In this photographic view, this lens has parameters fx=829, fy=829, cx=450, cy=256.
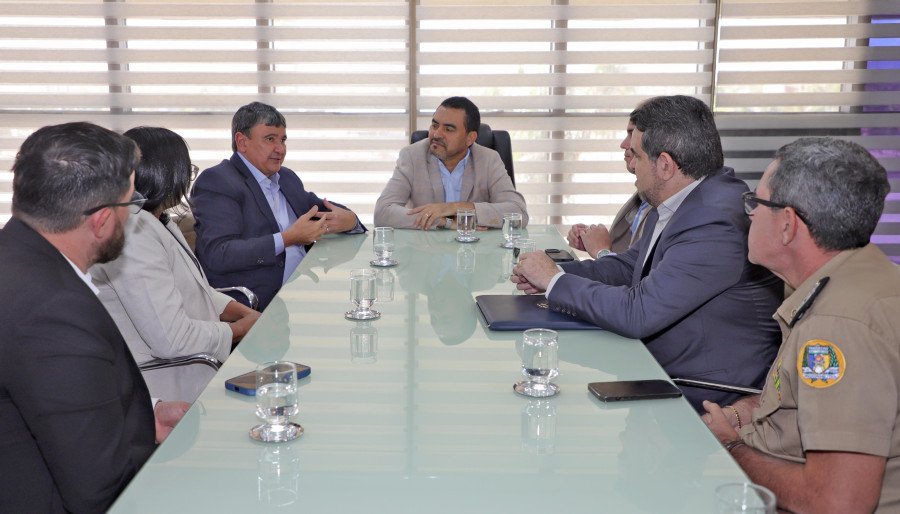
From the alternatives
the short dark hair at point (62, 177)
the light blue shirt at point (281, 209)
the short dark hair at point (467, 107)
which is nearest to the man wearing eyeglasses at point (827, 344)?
the short dark hair at point (62, 177)

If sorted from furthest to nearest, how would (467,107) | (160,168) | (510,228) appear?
(467,107), (510,228), (160,168)

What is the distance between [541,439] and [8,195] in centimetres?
504

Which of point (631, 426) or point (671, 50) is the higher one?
point (671, 50)

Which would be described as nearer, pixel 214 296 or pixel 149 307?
pixel 149 307

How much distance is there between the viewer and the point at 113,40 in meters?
5.20

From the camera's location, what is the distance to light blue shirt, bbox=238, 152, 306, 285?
3.74 m

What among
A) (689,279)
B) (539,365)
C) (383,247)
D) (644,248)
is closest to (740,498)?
(539,365)

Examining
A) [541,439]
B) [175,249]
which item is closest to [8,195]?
[175,249]

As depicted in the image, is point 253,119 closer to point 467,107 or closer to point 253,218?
point 253,218

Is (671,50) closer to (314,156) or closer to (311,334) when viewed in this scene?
(314,156)

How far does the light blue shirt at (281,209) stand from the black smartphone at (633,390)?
2115 millimetres

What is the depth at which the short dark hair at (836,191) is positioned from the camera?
1671mm

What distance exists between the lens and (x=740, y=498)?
Result: 1090mm

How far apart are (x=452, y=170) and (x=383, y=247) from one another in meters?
1.52
